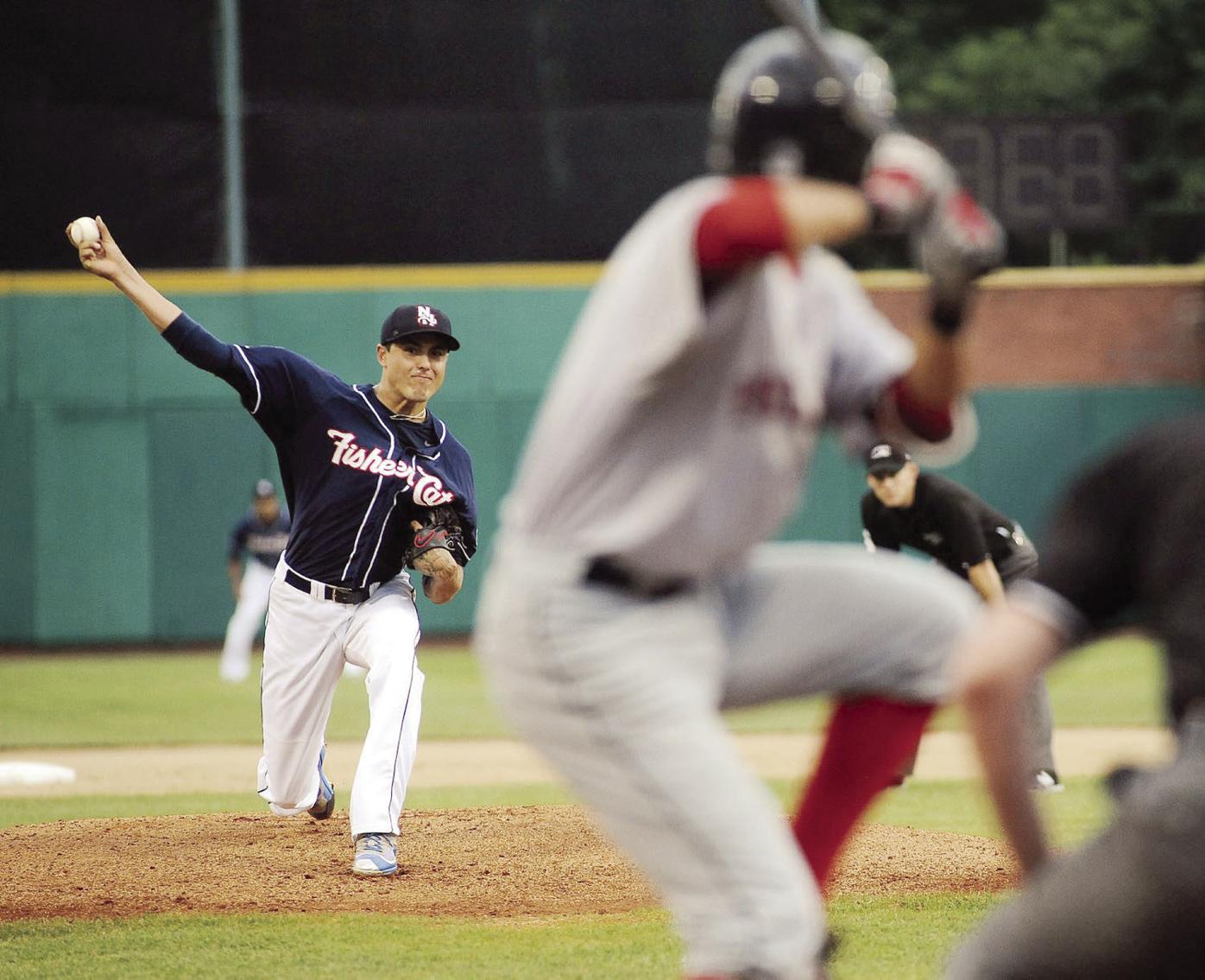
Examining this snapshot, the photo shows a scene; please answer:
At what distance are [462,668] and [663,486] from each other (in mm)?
15062

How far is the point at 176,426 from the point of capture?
19453mm

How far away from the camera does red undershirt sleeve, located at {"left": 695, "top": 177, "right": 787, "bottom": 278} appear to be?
253 centimetres

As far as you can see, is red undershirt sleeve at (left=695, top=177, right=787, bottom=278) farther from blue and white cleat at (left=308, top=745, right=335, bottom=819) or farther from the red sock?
blue and white cleat at (left=308, top=745, right=335, bottom=819)

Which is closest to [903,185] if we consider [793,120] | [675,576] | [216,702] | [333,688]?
[793,120]

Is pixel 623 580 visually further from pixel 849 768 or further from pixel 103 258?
pixel 103 258

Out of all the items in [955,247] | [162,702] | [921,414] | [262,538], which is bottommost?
[162,702]

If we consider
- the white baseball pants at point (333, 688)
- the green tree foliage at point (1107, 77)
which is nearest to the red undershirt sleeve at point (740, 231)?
the white baseball pants at point (333, 688)

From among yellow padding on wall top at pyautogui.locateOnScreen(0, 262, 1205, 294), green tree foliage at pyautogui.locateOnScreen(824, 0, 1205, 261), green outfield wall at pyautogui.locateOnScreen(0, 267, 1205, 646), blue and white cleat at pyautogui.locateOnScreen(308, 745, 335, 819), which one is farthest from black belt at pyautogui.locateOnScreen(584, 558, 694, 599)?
green tree foliage at pyautogui.locateOnScreen(824, 0, 1205, 261)

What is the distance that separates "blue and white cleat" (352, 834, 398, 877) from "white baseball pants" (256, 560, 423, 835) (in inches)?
1.7

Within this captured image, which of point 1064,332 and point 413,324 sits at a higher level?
point 413,324

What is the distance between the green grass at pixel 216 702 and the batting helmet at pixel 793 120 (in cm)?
874

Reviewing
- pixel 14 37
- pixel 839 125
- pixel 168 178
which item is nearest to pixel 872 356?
pixel 839 125

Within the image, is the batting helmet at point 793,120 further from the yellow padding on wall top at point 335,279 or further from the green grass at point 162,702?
the yellow padding on wall top at point 335,279

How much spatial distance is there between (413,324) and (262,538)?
9.95 metres
